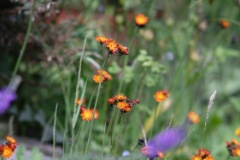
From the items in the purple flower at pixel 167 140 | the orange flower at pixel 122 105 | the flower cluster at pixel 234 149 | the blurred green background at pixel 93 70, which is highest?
the blurred green background at pixel 93 70

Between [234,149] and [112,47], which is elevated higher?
[112,47]

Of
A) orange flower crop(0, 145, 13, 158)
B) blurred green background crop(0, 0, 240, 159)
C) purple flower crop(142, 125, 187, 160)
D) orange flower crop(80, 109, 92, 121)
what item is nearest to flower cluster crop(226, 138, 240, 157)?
purple flower crop(142, 125, 187, 160)

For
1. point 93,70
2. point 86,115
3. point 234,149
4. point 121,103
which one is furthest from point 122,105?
point 93,70

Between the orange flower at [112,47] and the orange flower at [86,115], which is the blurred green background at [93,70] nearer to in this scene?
the orange flower at [86,115]

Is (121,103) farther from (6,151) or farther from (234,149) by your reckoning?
(234,149)

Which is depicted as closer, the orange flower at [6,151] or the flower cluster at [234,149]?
the orange flower at [6,151]

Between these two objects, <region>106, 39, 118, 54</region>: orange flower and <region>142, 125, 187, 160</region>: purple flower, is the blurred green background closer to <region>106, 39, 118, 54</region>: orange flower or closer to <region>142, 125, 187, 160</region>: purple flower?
<region>142, 125, 187, 160</region>: purple flower

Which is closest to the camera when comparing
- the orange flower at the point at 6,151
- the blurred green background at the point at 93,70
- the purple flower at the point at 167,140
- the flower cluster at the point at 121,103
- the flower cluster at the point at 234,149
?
the orange flower at the point at 6,151

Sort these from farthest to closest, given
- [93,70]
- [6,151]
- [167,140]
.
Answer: [93,70] < [167,140] < [6,151]

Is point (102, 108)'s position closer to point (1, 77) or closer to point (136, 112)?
point (136, 112)

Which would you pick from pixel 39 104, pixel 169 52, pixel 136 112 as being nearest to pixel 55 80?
pixel 39 104

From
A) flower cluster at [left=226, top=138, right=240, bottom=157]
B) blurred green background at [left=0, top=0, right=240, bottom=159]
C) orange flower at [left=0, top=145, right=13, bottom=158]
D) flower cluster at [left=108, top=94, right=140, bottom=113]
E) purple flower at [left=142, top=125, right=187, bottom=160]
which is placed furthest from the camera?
blurred green background at [left=0, top=0, right=240, bottom=159]

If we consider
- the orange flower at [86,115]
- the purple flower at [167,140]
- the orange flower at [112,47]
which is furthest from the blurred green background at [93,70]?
the orange flower at [112,47]
